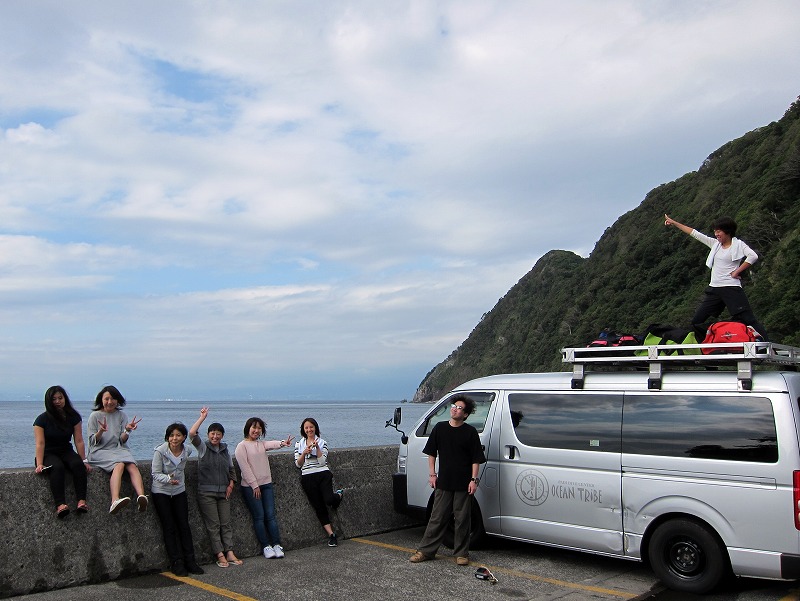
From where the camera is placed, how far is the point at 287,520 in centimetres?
876

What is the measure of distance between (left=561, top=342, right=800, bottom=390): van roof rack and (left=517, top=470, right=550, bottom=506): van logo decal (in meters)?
1.06

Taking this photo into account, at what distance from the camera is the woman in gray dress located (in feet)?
23.7

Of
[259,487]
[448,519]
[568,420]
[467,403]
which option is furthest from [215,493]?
[568,420]

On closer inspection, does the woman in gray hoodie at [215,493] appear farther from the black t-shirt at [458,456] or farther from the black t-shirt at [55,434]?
the black t-shirt at [458,456]

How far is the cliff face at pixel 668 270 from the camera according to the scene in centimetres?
5122

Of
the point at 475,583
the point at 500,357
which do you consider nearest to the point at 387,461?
the point at 475,583

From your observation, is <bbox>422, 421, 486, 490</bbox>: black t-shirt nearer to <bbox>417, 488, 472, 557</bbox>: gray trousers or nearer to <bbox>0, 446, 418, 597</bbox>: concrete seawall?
<bbox>417, 488, 472, 557</bbox>: gray trousers

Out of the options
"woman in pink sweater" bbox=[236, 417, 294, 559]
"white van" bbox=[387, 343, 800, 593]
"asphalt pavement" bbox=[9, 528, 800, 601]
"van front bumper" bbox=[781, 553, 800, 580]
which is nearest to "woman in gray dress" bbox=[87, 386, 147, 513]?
"asphalt pavement" bbox=[9, 528, 800, 601]

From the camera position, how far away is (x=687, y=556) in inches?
268

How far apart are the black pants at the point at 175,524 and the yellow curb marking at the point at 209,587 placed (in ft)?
0.57

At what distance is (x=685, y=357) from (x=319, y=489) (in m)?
4.47

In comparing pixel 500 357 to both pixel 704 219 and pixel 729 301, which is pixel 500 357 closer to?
pixel 704 219

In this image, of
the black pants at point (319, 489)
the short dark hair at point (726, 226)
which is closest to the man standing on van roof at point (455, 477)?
the black pants at point (319, 489)

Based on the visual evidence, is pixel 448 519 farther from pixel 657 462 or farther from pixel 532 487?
pixel 657 462
